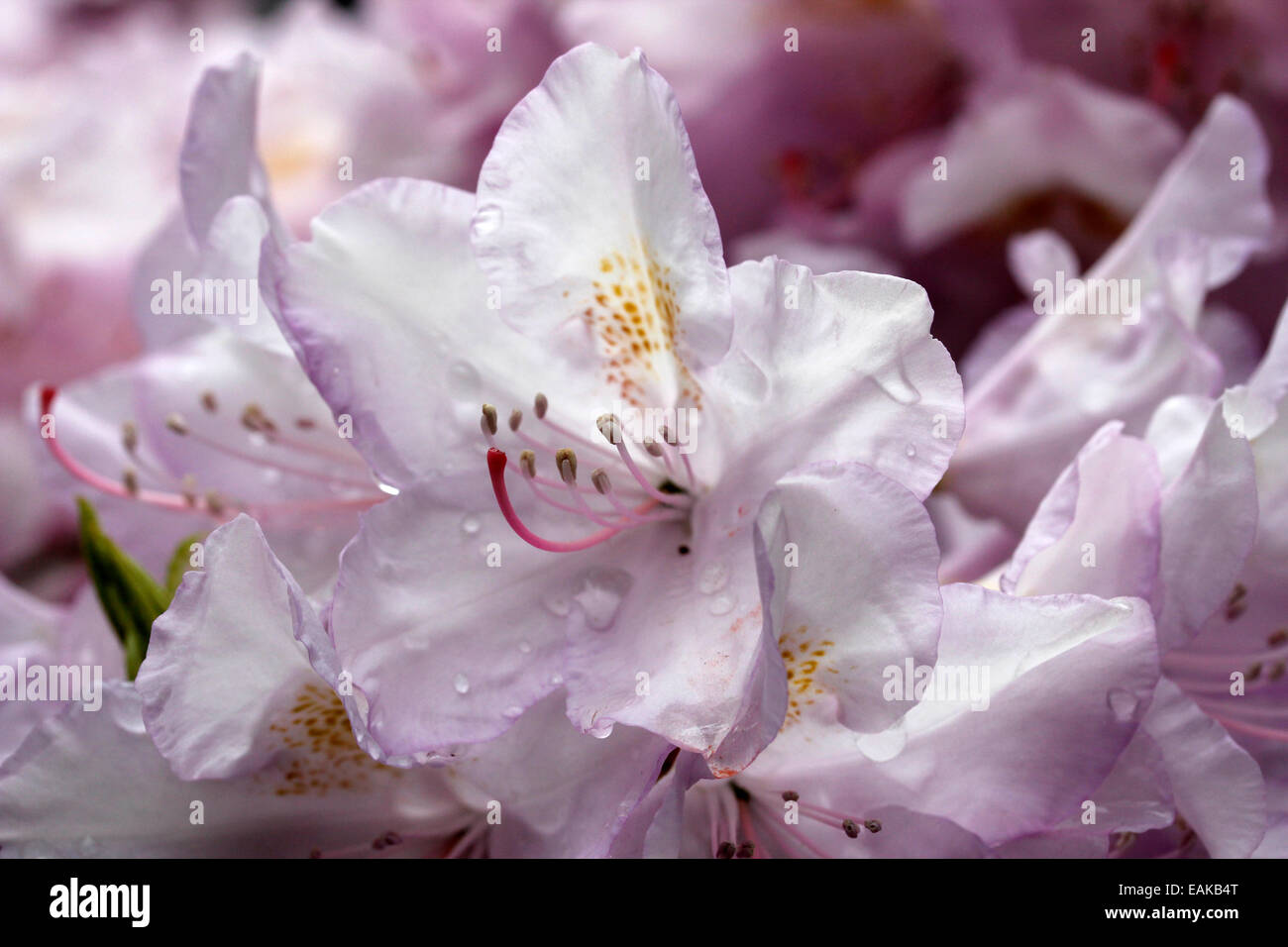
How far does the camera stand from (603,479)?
45 centimetres

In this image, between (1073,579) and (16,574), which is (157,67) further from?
(1073,579)

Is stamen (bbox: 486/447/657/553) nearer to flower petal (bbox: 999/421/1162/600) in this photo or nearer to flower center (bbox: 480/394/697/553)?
flower center (bbox: 480/394/697/553)

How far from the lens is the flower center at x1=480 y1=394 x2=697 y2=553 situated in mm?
446

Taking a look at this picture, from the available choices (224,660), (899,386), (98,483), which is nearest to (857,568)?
(899,386)

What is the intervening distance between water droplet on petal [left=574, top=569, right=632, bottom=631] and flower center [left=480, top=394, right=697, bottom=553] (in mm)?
12

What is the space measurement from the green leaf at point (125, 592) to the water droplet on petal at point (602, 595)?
166 mm

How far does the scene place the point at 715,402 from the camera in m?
0.45

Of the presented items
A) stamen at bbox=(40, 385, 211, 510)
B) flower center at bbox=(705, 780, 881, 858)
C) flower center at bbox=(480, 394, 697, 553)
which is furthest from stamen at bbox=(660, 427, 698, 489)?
stamen at bbox=(40, 385, 211, 510)

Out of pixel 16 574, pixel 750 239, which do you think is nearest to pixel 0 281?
pixel 16 574

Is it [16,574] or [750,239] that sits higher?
[750,239]

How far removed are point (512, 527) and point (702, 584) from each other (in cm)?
6

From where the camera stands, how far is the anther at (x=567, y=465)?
1.46 feet

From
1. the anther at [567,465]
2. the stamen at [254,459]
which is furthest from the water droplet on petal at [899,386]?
the stamen at [254,459]

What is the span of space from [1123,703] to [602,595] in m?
0.16
